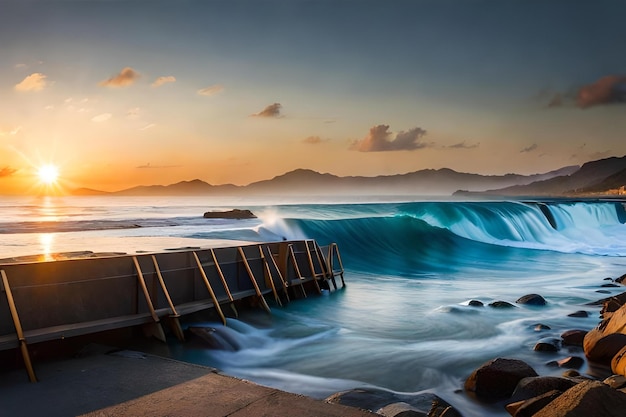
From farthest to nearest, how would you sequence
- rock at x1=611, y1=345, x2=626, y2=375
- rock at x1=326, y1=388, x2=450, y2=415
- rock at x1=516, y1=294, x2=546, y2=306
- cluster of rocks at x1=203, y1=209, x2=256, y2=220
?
cluster of rocks at x1=203, y1=209, x2=256, y2=220
rock at x1=516, y1=294, x2=546, y2=306
rock at x1=611, y1=345, x2=626, y2=375
rock at x1=326, y1=388, x2=450, y2=415

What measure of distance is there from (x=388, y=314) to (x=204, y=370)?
885 cm

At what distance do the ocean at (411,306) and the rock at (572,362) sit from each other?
9.4 inches

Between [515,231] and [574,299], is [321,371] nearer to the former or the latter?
[574,299]

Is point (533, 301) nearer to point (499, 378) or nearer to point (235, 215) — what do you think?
point (499, 378)

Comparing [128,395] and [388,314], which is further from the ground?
[128,395]

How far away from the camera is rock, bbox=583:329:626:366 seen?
28.2ft

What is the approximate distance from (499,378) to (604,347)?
2.50 metres

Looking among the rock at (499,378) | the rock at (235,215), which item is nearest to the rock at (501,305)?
the rock at (499,378)

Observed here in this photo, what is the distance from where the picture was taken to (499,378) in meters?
7.49

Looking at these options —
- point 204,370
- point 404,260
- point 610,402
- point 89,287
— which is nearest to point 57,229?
point 404,260

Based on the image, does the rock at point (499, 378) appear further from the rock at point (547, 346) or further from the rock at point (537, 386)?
the rock at point (547, 346)

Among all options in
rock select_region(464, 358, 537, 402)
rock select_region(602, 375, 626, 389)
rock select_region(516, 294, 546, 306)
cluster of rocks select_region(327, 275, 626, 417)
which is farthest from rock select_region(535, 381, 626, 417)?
rock select_region(516, 294, 546, 306)

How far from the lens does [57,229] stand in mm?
45031

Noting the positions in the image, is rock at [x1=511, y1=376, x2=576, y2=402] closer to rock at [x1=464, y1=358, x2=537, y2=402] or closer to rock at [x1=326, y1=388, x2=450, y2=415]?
rock at [x1=464, y1=358, x2=537, y2=402]
